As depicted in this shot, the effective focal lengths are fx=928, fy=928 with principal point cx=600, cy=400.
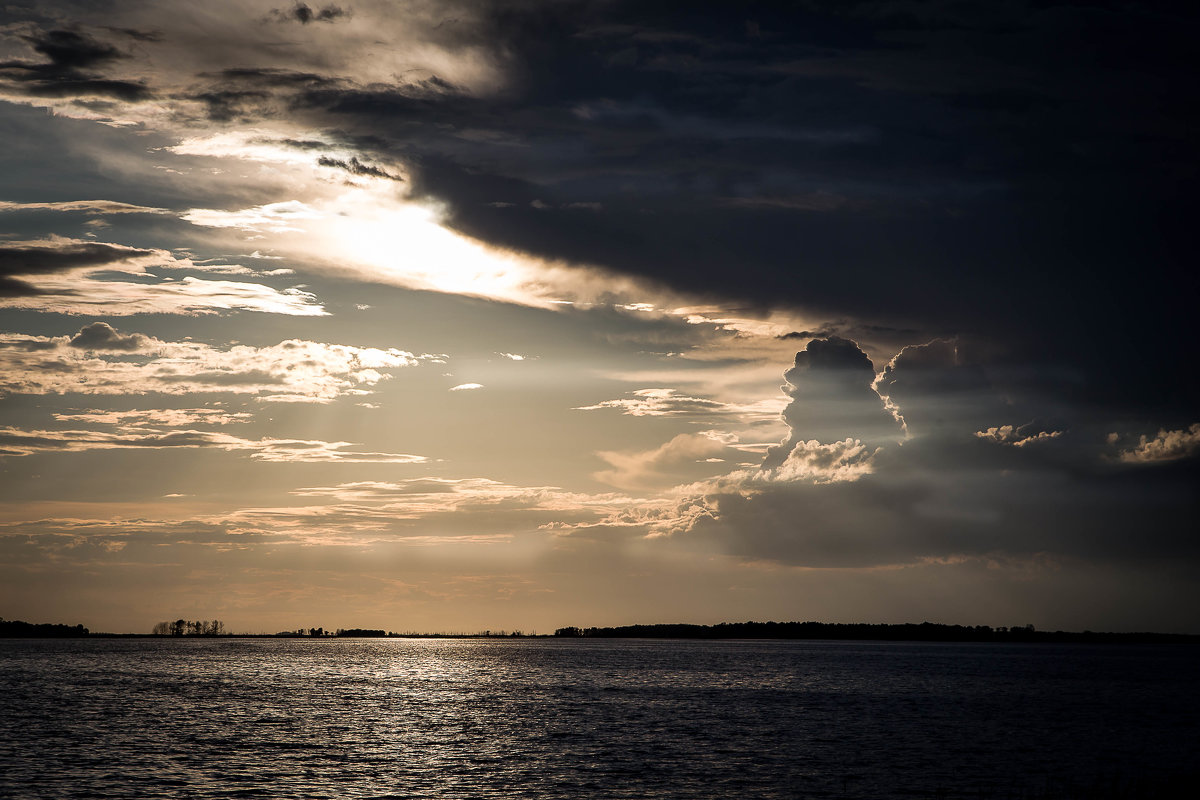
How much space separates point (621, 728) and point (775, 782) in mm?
34126

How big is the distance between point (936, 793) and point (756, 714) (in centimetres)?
5244

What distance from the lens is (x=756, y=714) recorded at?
108812 millimetres

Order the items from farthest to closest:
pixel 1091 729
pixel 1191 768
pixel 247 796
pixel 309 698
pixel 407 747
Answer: pixel 309 698
pixel 1091 729
pixel 407 747
pixel 1191 768
pixel 247 796

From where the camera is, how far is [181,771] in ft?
210

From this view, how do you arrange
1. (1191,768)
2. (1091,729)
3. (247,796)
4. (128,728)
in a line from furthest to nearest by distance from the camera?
(1091,729) < (128,728) < (1191,768) < (247,796)

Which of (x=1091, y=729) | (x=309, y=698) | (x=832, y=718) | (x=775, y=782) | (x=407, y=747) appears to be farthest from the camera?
(x=309, y=698)

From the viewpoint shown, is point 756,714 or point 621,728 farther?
point 756,714

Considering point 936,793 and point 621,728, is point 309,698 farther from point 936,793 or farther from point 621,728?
point 936,793

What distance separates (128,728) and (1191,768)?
90.8 metres

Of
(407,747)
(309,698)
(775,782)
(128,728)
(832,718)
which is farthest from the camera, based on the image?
(309,698)

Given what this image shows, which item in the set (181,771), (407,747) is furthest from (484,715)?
(181,771)

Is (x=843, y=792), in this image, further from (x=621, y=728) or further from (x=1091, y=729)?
(x=1091, y=729)

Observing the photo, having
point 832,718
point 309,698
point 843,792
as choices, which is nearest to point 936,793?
point 843,792

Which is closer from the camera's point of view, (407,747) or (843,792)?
(843,792)
